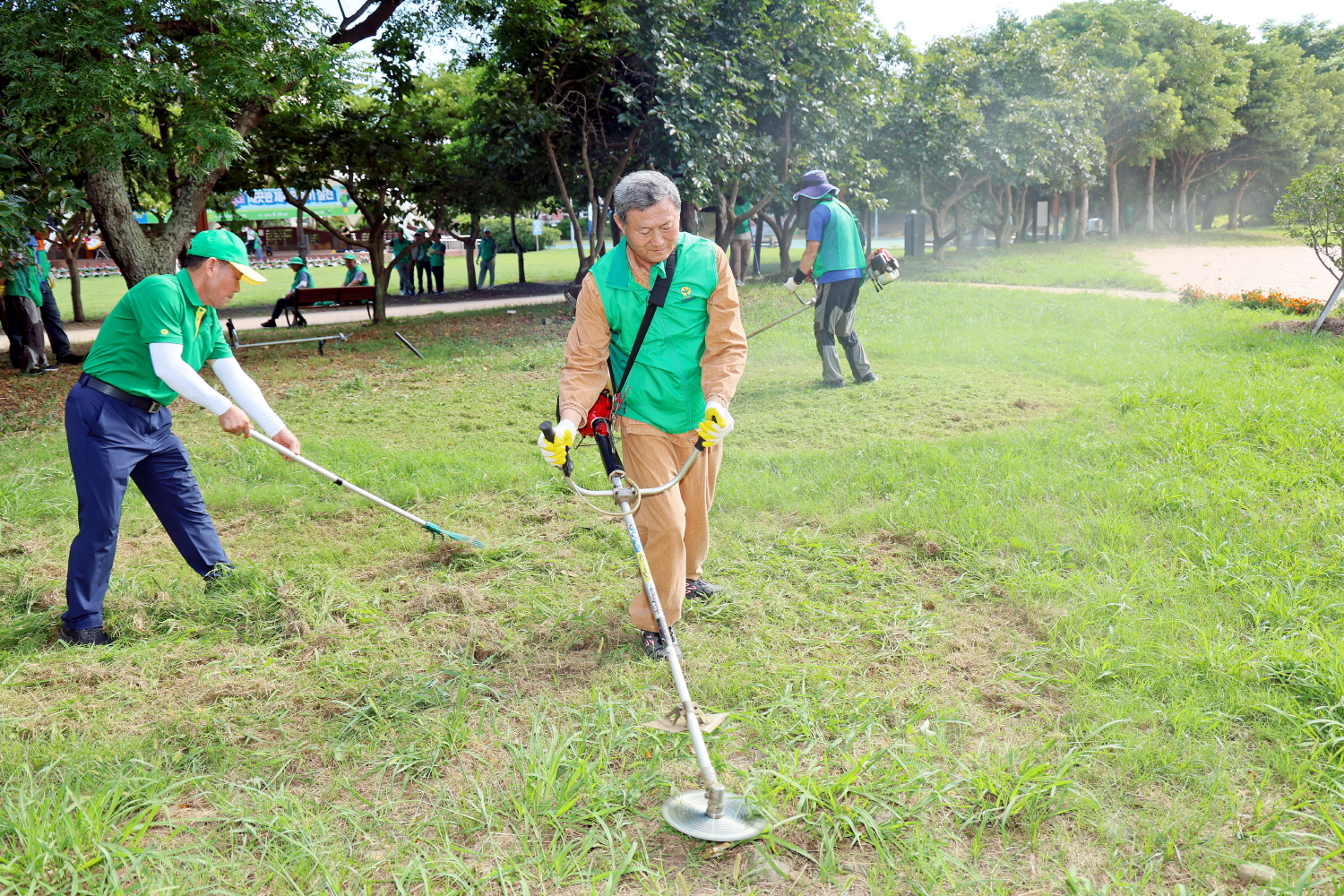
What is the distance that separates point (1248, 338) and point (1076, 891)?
8562 mm

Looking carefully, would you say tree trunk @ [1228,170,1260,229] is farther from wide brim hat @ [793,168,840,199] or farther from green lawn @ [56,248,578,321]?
wide brim hat @ [793,168,840,199]

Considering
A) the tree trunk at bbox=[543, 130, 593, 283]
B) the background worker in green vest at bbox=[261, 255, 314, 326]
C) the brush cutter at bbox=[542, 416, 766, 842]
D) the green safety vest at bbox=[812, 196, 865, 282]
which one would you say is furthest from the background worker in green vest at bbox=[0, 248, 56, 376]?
the brush cutter at bbox=[542, 416, 766, 842]

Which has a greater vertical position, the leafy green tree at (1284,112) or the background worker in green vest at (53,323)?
the leafy green tree at (1284,112)

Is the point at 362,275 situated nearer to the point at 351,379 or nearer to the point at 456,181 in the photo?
the point at 456,181

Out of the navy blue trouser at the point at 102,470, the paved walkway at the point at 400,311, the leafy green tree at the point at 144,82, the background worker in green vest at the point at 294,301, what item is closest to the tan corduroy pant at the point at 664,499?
the navy blue trouser at the point at 102,470

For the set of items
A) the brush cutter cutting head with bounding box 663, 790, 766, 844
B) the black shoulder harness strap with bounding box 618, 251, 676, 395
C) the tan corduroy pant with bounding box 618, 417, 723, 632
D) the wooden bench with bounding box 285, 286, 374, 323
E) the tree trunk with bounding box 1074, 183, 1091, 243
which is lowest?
the brush cutter cutting head with bounding box 663, 790, 766, 844

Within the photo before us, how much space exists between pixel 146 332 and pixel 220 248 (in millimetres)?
431

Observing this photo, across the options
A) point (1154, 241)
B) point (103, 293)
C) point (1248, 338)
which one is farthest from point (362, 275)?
point (1154, 241)

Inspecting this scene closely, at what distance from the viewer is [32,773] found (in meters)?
2.79

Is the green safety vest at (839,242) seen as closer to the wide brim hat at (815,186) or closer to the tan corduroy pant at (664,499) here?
the wide brim hat at (815,186)

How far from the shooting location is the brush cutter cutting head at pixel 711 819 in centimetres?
Result: 242

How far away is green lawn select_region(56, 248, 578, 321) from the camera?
61.6 ft

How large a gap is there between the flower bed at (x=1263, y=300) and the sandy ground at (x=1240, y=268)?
1.00 m

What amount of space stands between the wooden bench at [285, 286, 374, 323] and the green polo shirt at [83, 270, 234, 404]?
985 centimetres
